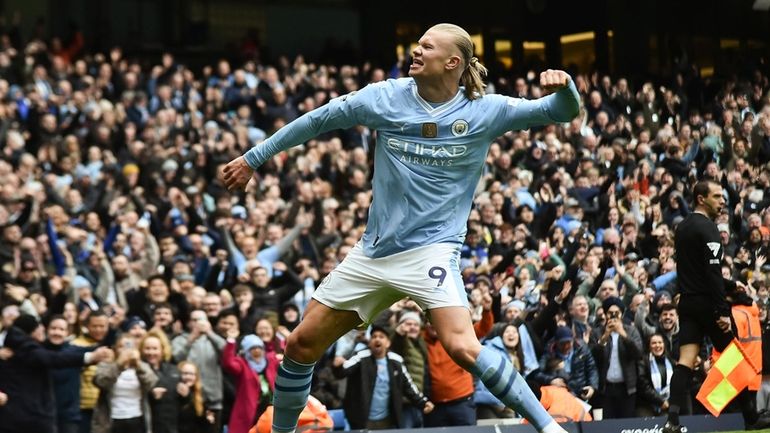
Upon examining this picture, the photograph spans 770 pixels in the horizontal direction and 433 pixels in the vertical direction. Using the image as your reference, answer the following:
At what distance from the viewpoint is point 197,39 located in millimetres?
27828

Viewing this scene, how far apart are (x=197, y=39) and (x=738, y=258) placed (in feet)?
49.0

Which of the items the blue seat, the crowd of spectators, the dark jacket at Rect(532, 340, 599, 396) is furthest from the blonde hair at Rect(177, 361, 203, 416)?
the dark jacket at Rect(532, 340, 599, 396)

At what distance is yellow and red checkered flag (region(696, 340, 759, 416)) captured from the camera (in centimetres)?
1009

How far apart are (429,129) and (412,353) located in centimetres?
566

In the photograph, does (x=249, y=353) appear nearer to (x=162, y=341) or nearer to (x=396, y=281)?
(x=162, y=341)

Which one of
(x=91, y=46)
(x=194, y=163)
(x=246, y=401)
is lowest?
(x=246, y=401)

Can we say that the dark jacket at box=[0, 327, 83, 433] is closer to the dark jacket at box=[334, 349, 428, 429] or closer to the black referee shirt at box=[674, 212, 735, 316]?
the dark jacket at box=[334, 349, 428, 429]

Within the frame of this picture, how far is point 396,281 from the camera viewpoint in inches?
276

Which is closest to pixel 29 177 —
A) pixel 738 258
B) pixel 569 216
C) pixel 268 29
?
pixel 569 216

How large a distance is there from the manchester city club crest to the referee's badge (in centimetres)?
9

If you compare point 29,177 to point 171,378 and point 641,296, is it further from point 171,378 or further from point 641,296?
point 641,296

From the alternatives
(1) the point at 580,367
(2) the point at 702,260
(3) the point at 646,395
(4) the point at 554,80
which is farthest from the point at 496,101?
(3) the point at 646,395

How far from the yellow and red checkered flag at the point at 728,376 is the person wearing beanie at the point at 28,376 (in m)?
4.81

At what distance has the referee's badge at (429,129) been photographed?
7000 mm
